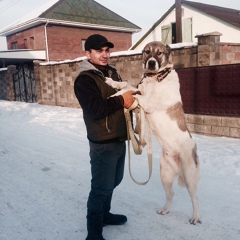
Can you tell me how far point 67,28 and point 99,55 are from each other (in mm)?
20922

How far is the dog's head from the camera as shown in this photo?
2.93 metres

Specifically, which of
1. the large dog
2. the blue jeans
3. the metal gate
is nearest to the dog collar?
the large dog

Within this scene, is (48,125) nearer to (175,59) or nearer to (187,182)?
(175,59)

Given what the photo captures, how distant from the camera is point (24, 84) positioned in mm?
16406

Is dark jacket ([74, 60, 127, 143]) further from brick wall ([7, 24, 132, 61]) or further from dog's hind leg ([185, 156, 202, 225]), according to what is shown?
brick wall ([7, 24, 132, 61])

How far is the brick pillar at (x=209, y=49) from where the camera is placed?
669cm

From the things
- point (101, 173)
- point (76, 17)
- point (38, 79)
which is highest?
point (76, 17)

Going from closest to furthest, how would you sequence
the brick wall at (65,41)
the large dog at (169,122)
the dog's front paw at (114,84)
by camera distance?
1. the dog's front paw at (114,84)
2. the large dog at (169,122)
3. the brick wall at (65,41)

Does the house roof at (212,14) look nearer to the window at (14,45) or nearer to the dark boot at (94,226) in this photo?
the window at (14,45)

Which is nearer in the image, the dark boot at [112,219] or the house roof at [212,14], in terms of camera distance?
the dark boot at [112,219]

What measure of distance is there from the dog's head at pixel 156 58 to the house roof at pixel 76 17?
64.1ft

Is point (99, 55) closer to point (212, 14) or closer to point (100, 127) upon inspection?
point (100, 127)

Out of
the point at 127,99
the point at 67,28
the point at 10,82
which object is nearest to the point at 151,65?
the point at 127,99

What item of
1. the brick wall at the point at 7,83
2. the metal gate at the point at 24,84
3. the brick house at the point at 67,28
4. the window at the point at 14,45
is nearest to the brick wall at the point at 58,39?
the brick house at the point at 67,28
